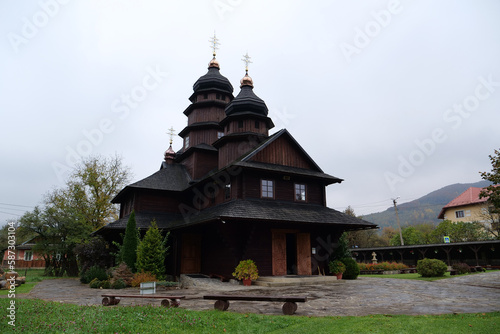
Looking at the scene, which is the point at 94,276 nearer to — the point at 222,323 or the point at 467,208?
the point at 222,323

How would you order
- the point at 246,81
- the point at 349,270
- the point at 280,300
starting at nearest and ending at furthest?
the point at 280,300
the point at 349,270
the point at 246,81

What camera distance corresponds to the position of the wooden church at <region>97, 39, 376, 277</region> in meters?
17.2

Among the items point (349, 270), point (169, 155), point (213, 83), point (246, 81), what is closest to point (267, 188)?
→ point (349, 270)

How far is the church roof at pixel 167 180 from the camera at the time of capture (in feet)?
76.6

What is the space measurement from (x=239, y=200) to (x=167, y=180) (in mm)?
8894

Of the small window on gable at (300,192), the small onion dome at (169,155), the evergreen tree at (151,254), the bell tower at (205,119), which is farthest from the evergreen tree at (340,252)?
the small onion dome at (169,155)

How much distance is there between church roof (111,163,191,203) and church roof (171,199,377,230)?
21.1 ft

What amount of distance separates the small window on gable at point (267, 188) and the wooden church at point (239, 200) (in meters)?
0.06

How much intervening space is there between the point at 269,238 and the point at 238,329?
11088 mm

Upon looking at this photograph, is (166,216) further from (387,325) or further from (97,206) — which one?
(387,325)

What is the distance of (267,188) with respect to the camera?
19.1 meters

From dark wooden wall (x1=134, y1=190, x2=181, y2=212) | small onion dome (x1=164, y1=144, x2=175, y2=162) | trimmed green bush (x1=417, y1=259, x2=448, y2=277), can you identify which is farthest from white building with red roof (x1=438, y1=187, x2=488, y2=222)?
dark wooden wall (x1=134, y1=190, x2=181, y2=212)

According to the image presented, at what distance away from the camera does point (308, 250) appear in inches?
730

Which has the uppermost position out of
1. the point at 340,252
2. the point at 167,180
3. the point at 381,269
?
the point at 167,180
